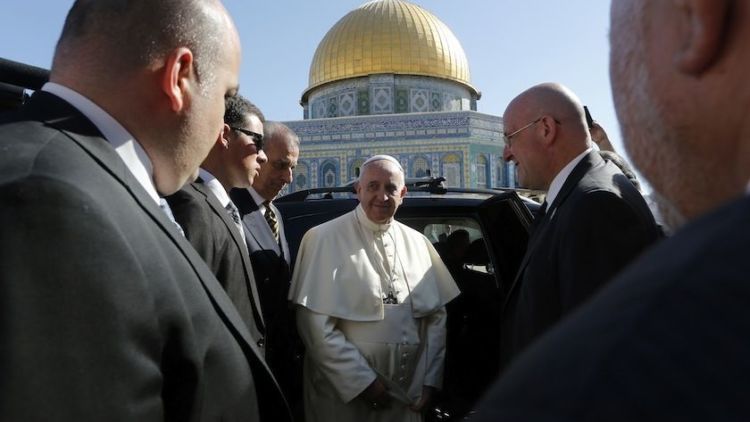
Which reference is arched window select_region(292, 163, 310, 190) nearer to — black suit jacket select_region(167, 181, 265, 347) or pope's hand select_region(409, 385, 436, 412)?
pope's hand select_region(409, 385, 436, 412)

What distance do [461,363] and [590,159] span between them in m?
1.69

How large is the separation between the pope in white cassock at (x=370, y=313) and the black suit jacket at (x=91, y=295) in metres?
1.93

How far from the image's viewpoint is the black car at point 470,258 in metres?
3.72

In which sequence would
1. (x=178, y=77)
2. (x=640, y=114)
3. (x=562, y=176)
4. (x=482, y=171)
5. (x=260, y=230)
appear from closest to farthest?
(x=640, y=114)
(x=178, y=77)
(x=562, y=176)
(x=260, y=230)
(x=482, y=171)

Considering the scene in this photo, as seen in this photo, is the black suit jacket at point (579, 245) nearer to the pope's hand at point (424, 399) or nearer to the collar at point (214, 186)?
the pope's hand at point (424, 399)

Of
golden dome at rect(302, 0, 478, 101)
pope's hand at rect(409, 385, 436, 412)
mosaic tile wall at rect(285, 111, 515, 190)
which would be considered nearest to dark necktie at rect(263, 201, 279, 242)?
pope's hand at rect(409, 385, 436, 412)

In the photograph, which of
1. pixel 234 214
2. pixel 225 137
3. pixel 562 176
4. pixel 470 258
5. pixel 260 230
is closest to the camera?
pixel 562 176

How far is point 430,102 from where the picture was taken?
28.9 m

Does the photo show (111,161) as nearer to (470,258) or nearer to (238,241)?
(238,241)

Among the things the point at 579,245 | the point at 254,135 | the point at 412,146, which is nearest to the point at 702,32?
the point at 579,245

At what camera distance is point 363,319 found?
10.7 ft

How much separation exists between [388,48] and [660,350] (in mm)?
29316

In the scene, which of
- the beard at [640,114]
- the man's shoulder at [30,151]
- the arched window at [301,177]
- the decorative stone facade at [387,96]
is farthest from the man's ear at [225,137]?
the decorative stone facade at [387,96]

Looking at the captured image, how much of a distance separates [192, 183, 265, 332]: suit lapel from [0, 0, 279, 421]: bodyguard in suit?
3.56 ft
